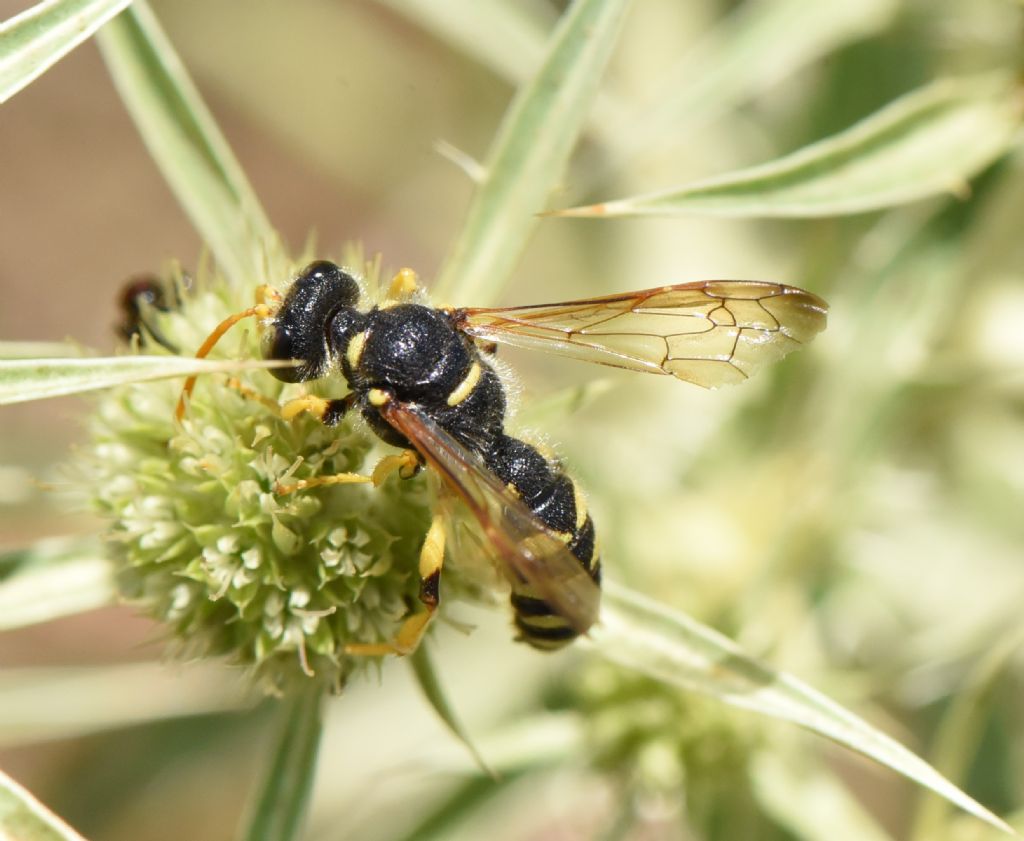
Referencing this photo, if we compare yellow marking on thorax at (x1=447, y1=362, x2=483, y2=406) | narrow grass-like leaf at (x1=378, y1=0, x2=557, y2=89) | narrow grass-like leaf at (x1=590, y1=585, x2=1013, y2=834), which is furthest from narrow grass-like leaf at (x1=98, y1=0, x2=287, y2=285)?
narrow grass-like leaf at (x1=378, y1=0, x2=557, y2=89)

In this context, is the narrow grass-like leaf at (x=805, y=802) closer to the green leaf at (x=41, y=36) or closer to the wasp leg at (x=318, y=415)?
the wasp leg at (x=318, y=415)

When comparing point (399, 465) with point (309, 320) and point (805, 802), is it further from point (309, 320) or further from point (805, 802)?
point (805, 802)

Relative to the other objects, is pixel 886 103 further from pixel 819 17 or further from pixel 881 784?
pixel 881 784

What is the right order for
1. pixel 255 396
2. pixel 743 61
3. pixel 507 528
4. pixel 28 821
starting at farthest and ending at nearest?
pixel 743 61
pixel 255 396
pixel 507 528
pixel 28 821

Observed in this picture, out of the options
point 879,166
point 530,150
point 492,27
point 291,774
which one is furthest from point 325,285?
point 492,27

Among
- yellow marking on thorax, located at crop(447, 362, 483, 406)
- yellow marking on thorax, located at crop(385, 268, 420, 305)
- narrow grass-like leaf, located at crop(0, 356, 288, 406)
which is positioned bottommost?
yellow marking on thorax, located at crop(447, 362, 483, 406)

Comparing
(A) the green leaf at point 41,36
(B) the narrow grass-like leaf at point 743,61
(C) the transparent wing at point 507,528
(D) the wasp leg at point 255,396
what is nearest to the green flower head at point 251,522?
(D) the wasp leg at point 255,396

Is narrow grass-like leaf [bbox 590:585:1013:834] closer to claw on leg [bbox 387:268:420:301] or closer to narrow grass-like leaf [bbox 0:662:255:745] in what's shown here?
claw on leg [bbox 387:268:420:301]

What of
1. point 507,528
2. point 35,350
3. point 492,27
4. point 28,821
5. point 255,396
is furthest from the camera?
point 492,27
